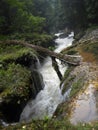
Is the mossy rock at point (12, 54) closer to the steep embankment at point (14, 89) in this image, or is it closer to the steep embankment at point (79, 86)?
the steep embankment at point (14, 89)

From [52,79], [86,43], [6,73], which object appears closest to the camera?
[6,73]

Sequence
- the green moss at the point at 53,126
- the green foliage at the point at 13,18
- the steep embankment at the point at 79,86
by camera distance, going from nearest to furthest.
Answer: the green moss at the point at 53,126, the steep embankment at the point at 79,86, the green foliage at the point at 13,18

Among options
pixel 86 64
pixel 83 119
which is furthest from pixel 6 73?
pixel 83 119

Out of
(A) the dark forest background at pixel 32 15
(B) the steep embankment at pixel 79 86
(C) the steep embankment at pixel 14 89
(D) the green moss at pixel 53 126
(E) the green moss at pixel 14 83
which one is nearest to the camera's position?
(D) the green moss at pixel 53 126

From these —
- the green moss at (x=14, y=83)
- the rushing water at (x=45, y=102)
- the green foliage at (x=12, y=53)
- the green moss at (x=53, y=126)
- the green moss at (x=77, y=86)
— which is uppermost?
the green moss at (x=53, y=126)

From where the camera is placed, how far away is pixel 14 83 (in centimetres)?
1388

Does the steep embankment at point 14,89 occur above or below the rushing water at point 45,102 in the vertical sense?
above

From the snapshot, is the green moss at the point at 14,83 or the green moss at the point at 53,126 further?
the green moss at the point at 14,83

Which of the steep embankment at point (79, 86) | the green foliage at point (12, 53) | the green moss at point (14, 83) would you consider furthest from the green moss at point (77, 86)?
the green foliage at point (12, 53)

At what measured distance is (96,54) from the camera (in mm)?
19031

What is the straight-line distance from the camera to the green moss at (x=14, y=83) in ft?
41.4

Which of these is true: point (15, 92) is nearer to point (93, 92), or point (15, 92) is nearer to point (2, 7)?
point (93, 92)

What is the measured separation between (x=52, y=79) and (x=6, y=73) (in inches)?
210

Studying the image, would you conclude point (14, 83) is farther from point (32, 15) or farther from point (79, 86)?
point (32, 15)
